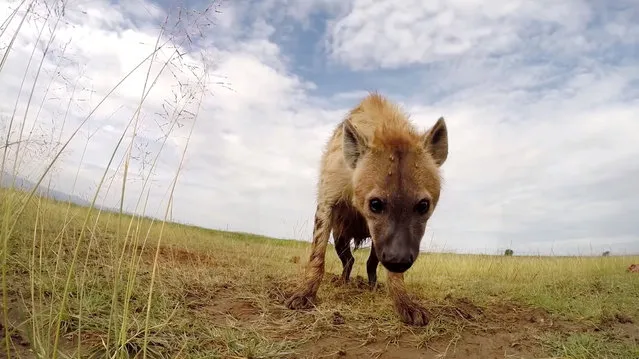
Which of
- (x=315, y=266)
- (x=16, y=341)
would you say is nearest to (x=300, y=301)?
(x=315, y=266)

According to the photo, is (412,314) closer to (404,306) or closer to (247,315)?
(404,306)

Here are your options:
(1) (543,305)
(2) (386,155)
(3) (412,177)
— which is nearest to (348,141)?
(2) (386,155)

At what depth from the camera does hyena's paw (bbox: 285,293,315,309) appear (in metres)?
4.32

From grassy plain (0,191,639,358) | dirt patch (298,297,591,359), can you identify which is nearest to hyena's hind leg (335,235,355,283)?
grassy plain (0,191,639,358)

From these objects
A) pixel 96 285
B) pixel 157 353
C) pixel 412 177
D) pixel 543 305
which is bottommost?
pixel 157 353

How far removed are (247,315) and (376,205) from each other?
1.43 m

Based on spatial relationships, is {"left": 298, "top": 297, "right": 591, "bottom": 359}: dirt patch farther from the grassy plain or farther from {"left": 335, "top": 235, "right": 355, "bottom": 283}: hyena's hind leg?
{"left": 335, "top": 235, "right": 355, "bottom": 283}: hyena's hind leg

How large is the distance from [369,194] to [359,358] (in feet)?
4.12

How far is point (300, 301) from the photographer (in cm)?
437

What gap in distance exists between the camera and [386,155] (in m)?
4.02

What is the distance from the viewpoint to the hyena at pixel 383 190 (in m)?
3.63

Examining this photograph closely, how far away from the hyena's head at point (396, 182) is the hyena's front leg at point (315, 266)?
64cm

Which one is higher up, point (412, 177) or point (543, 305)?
point (412, 177)

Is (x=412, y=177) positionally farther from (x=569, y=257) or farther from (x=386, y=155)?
(x=569, y=257)
